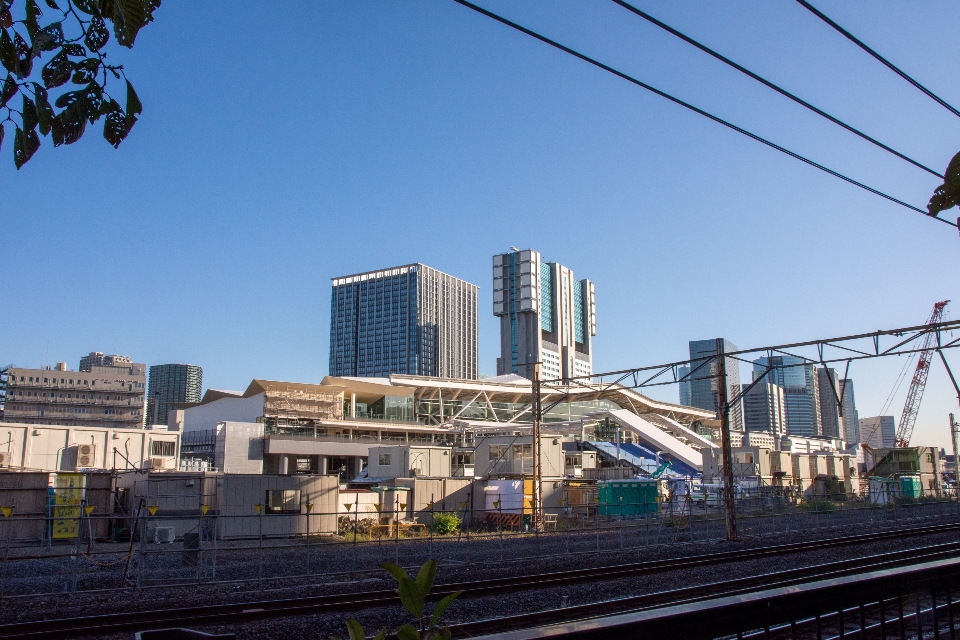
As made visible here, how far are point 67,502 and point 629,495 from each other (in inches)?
1180

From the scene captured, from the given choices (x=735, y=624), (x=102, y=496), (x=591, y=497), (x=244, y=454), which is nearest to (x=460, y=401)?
(x=244, y=454)

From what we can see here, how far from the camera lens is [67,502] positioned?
106ft

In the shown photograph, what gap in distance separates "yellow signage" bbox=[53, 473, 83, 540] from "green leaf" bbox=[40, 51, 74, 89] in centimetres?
3178

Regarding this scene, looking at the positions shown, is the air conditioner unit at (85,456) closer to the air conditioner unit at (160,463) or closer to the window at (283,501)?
the air conditioner unit at (160,463)

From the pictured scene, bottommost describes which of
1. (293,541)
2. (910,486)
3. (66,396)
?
(293,541)

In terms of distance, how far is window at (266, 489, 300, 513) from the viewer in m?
35.9

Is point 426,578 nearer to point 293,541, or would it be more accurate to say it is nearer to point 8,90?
point 8,90

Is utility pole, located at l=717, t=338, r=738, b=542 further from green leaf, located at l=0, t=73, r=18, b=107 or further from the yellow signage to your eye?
green leaf, located at l=0, t=73, r=18, b=107

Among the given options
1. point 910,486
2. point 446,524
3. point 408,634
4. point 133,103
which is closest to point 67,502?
point 446,524

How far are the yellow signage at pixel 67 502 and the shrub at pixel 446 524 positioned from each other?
623 inches

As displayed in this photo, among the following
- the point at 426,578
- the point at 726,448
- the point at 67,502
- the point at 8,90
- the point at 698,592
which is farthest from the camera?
the point at 726,448

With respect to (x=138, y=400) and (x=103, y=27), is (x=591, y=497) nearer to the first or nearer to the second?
(x=103, y=27)

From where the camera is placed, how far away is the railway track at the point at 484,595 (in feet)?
46.9

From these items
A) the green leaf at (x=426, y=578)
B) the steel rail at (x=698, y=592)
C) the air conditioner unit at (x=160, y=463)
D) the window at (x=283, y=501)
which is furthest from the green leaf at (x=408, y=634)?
the air conditioner unit at (x=160, y=463)
